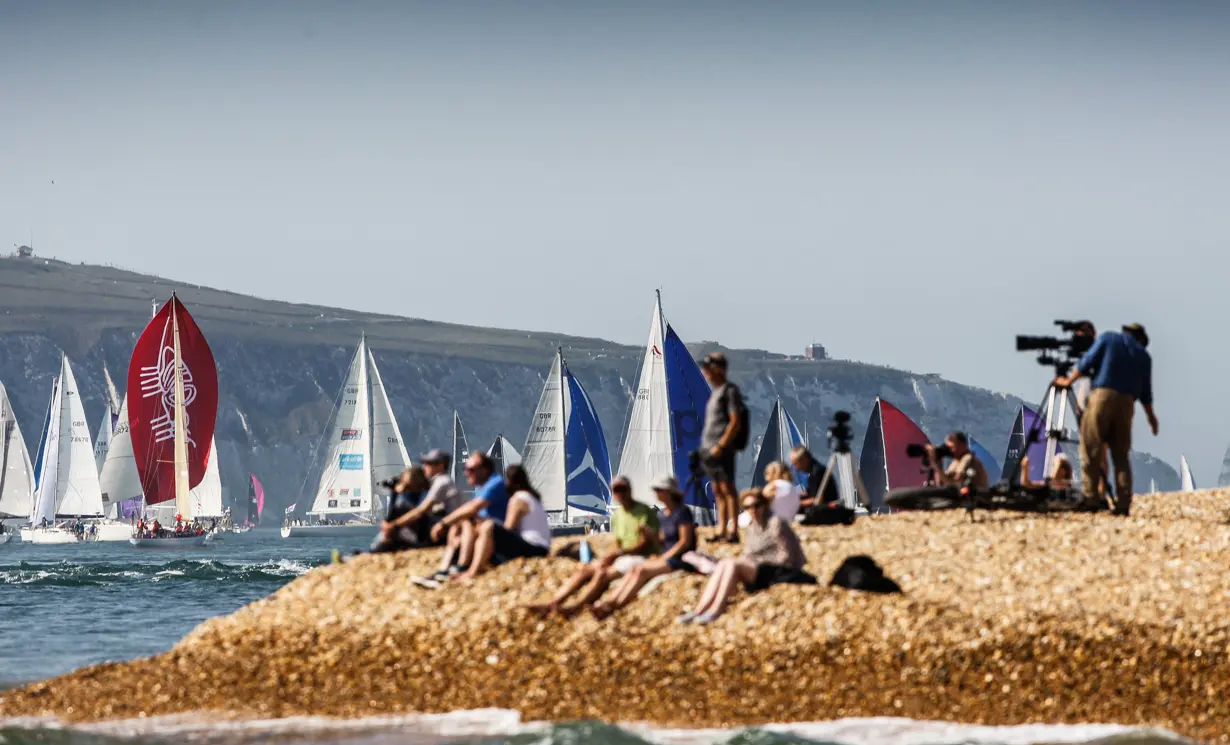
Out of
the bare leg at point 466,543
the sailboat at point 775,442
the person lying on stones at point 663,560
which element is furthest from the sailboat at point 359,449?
the person lying on stones at point 663,560

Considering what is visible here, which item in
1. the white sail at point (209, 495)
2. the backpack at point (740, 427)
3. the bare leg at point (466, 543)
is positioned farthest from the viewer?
the white sail at point (209, 495)

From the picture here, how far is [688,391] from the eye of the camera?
50812 millimetres

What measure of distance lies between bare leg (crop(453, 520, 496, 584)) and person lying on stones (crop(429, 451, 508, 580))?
0.33 feet

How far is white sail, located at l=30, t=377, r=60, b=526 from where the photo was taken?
9025cm

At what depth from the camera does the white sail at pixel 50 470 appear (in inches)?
3553

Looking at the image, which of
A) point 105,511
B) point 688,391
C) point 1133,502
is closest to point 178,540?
point 105,511

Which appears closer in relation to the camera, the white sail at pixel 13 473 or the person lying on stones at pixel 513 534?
the person lying on stones at pixel 513 534

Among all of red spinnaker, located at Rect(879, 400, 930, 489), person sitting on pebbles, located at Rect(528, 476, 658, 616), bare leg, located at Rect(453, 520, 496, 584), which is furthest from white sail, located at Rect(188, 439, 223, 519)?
person sitting on pebbles, located at Rect(528, 476, 658, 616)

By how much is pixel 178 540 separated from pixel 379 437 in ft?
39.4

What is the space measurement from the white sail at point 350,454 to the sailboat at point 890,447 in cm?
2724

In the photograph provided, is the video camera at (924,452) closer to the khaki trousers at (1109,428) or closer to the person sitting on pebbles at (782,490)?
the person sitting on pebbles at (782,490)

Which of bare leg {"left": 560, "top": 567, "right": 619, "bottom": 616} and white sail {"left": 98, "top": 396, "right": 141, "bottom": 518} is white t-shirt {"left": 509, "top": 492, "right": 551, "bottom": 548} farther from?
white sail {"left": 98, "top": 396, "right": 141, "bottom": 518}

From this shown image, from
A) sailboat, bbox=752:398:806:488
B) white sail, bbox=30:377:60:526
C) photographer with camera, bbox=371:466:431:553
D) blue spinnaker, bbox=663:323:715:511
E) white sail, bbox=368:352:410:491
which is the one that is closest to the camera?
photographer with camera, bbox=371:466:431:553

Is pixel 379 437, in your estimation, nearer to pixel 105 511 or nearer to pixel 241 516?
pixel 105 511
